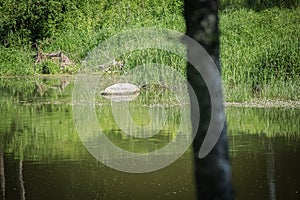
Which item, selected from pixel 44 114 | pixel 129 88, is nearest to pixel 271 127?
pixel 44 114

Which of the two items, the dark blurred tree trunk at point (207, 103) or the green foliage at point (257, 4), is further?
the green foliage at point (257, 4)

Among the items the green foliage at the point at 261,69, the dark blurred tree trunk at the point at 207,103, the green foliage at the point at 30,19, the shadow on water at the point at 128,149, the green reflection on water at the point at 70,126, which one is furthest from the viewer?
the green foliage at the point at 30,19

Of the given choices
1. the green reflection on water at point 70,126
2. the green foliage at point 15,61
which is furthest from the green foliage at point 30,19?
the green reflection on water at point 70,126

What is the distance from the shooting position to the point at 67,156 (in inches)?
373

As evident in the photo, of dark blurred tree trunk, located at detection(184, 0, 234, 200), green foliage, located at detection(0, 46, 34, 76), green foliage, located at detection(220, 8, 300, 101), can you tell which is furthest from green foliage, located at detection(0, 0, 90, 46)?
dark blurred tree trunk, located at detection(184, 0, 234, 200)

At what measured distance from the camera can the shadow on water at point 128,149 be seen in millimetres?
7691

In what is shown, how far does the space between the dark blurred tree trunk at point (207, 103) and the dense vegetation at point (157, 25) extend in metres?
10.1

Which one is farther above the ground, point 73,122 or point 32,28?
point 32,28

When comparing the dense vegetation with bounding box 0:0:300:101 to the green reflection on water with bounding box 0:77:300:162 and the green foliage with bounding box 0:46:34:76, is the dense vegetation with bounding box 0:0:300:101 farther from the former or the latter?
the green reflection on water with bounding box 0:77:300:162

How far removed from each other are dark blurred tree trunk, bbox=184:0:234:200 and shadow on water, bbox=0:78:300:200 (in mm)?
3758

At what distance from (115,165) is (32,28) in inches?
642

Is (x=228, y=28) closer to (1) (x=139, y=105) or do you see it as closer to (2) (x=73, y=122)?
(1) (x=139, y=105)

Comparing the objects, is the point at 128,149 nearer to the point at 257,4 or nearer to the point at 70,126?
the point at 70,126

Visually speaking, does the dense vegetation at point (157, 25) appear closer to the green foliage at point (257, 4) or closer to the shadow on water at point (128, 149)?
the green foliage at point (257, 4)
